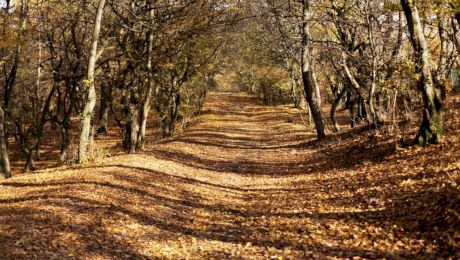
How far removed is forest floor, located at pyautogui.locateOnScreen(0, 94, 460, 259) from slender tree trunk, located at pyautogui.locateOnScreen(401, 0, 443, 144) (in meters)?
0.54

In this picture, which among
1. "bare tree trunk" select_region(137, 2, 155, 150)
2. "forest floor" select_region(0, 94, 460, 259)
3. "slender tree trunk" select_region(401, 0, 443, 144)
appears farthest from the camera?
"bare tree trunk" select_region(137, 2, 155, 150)

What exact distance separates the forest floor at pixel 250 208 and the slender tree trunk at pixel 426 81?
0.54 meters

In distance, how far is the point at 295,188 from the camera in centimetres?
1266

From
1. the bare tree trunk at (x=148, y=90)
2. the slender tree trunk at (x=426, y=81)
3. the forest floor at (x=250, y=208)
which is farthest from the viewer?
the bare tree trunk at (x=148, y=90)

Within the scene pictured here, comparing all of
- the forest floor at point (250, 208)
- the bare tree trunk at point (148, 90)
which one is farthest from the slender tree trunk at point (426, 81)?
the bare tree trunk at point (148, 90)

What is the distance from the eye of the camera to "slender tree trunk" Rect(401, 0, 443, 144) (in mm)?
11695

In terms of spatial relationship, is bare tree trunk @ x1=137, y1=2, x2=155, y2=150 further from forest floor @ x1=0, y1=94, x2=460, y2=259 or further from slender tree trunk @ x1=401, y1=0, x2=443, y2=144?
slender tree trunk @ x1=401, y1=0, x2=443, y2=144

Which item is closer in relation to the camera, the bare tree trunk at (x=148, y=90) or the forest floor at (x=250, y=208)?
the forest floor at (x=250, y=208)

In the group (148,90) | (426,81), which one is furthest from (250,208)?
(148,90)

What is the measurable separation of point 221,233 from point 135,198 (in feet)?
10.6

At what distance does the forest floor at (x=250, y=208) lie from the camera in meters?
7.54

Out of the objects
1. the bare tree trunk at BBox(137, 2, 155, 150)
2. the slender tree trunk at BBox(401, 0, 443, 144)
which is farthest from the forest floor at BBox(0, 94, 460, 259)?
the bare tree trunk at BBox(137, 2, 155, 150)

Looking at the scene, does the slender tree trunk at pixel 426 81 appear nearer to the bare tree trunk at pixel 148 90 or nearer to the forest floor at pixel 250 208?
the forest floor at pixel 250 208

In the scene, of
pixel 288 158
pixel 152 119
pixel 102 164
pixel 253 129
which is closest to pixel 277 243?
pixel 102 164
